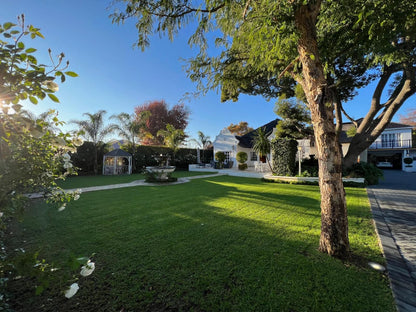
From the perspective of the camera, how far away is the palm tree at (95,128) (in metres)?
14.9

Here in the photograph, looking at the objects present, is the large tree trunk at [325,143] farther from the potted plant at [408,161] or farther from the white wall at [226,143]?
the potted plant at [408,161]

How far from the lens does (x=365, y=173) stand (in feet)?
34.4

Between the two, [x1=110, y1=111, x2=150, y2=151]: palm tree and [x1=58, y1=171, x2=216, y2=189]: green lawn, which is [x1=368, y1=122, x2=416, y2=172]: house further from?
[x1=110, y1=111, x2=150, y2=151]: palm tree

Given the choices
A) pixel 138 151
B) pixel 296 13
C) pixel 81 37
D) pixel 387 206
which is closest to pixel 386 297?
pixel 296 13

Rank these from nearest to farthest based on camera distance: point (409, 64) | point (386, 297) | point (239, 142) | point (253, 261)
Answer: point (386, 297), point (253, 261), point (409, 64), point (239, 142)

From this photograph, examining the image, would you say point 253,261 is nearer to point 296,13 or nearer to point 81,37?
point 296,13

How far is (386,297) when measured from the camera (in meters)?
1.93

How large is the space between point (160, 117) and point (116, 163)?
53.6 feet

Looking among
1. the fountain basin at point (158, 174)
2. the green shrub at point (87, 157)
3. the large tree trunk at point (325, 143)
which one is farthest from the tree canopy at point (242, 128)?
the large tree trunk at point (325, 143)

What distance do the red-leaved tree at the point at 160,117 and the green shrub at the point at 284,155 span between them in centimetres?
2112

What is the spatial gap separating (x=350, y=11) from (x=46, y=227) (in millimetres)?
8052

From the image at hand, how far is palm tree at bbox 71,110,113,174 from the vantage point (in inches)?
588

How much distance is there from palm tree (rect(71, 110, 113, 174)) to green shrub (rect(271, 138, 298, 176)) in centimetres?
1482

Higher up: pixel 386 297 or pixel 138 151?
pixel 138 151
